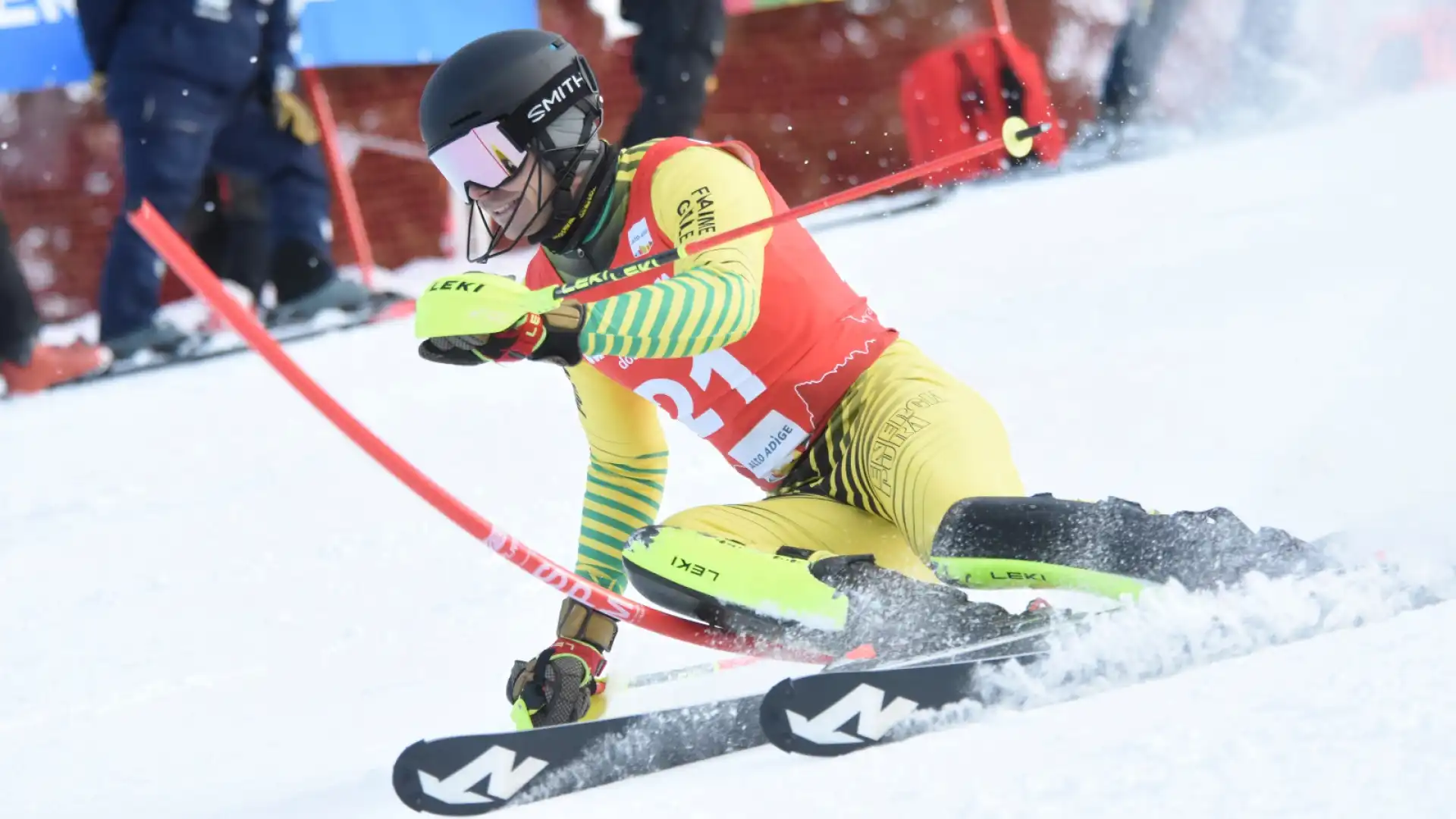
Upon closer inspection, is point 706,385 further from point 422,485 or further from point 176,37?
point 176,37

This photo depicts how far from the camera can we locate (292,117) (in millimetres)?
6199

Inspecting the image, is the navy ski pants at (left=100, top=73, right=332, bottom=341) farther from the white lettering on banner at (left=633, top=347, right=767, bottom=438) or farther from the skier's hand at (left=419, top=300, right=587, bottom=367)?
the skier's hand at (left=419, top=300, right=587, bottom=367)

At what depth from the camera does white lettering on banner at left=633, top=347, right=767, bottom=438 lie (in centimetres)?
286

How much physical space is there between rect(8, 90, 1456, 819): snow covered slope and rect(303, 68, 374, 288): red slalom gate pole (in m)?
1.27

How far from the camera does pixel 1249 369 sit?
480 centimetres

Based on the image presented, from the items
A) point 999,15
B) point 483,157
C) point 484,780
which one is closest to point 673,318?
point 483,157

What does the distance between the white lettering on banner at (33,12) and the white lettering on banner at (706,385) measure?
4.31 meters

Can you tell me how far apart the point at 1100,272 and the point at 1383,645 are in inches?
172

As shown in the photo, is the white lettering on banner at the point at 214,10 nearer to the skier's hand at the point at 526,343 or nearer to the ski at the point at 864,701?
the skier's hand at the point at 526,343

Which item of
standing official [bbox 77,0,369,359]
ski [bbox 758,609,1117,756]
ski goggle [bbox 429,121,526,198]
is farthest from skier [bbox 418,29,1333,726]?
standing official [bbox 77,0,369,359]

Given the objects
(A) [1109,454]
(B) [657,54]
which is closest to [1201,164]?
(B) [657,54]

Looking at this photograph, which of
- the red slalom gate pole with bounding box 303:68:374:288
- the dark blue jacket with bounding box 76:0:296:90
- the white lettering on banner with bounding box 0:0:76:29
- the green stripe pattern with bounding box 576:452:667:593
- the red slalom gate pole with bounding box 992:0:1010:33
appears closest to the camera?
the green stripe pattern with bounding box 576:452:667:593

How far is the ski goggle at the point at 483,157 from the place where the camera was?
2.66 meters

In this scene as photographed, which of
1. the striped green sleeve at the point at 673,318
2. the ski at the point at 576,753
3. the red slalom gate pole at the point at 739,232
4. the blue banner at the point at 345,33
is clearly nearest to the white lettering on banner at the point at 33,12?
the blue banner at the point at 345,33
